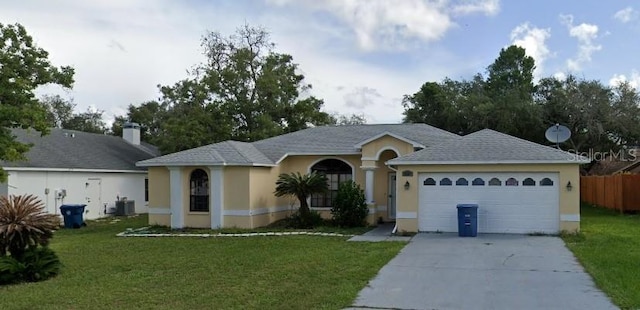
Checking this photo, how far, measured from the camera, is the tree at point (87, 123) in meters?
56.7

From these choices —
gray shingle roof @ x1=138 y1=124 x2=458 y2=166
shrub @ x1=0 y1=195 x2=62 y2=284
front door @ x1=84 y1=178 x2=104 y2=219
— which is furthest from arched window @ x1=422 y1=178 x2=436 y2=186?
front door @ x1=84 y1=178 x2=104 y2=219

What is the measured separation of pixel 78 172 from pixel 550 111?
25.9 metres

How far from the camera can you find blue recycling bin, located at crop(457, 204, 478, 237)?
1653cm

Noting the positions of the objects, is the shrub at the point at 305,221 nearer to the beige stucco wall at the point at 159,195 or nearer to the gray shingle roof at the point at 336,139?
the gray shingle roof at the point at 336,139

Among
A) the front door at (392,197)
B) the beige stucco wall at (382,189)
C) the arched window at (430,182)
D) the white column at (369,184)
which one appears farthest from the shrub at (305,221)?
the arched window at (430,182)

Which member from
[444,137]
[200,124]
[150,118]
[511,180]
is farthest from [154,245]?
[150,118]

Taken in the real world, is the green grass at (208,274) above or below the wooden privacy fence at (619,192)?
below

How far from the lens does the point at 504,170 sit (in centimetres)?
1727

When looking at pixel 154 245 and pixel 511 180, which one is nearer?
pixel 154 245

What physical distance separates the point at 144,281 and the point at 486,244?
8471 mm

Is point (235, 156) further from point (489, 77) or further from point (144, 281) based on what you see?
point (489, 77)

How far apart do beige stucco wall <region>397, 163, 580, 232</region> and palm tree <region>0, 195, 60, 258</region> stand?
9976 mm

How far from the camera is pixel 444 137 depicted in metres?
23.8

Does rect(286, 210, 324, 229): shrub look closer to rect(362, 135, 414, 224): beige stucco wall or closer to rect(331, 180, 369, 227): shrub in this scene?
rect(331, 180, 369, 227): shrub
